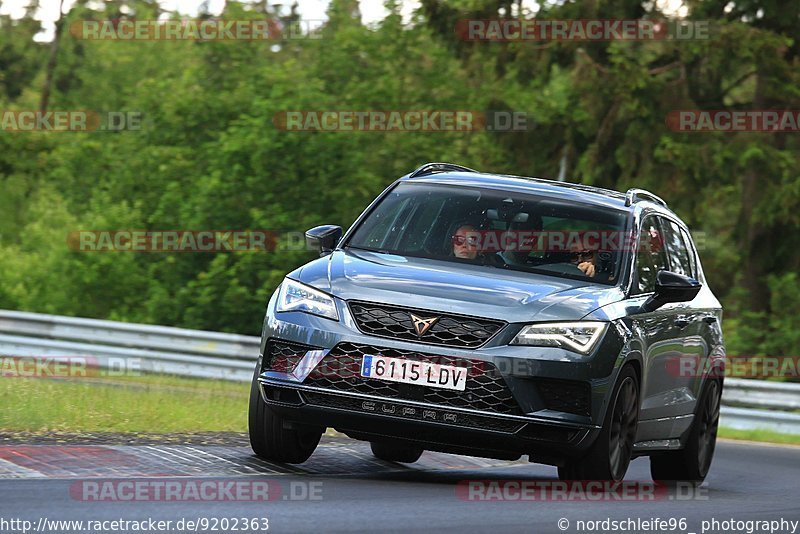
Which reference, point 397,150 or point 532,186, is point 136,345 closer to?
point 397,150

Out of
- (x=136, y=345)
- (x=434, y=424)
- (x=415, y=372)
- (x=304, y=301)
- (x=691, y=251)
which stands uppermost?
(x=691, y=251)

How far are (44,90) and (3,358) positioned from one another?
A: 3651 centimetres

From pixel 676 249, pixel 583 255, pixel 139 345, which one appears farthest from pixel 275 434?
pixel 139 345

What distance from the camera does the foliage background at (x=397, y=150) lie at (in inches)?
1193

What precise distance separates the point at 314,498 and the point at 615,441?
1977mm

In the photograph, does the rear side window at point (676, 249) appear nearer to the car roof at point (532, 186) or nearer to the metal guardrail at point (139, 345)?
the car roof at point (532, 186)

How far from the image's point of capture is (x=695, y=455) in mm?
11414

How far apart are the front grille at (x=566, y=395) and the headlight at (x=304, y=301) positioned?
1.19m

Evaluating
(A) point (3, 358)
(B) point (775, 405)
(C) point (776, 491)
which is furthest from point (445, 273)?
(A) point (3, 358)

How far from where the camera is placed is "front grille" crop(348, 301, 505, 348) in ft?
27.8

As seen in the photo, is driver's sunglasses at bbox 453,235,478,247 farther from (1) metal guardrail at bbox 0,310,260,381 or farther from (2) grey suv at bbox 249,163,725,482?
(1) metal guardrail at bbox 0,310,260,381

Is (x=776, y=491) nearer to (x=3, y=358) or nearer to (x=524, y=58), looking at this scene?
(x=3, y=358)

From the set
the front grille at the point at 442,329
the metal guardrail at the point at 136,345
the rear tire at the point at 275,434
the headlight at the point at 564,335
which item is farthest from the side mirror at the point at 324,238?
the metal guardrail at the point at 136,345

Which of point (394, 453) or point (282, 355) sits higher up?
point (282, 355)
